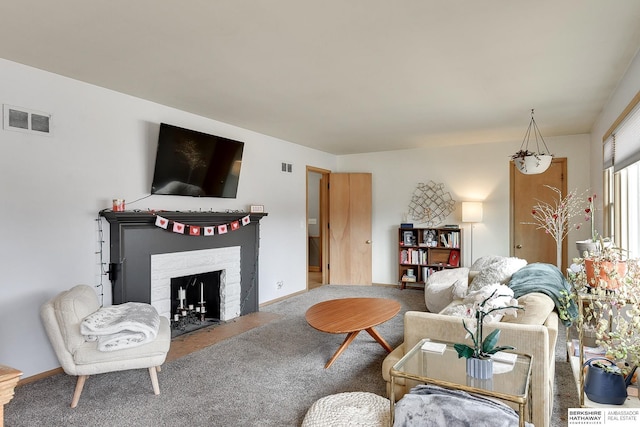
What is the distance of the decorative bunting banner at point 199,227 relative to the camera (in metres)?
3.76

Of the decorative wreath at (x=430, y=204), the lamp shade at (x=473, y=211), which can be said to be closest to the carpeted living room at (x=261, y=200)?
the lamp shade at (x=473, y=211)

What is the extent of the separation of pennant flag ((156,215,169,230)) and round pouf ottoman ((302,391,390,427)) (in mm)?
2280

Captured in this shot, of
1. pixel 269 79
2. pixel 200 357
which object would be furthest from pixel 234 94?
pixel 200 357

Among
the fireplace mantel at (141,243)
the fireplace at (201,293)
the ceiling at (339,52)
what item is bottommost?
the fireplace at (201,293)

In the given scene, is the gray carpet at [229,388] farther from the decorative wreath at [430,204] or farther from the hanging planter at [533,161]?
the decorative wreath at [430,204]

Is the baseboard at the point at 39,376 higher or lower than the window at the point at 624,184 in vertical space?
lower

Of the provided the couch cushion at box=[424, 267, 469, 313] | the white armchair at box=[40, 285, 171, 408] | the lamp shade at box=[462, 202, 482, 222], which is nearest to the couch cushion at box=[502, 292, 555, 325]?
the couch cushion at box=[424, 267, 469, 313]

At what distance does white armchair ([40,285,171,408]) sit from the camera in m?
2.51

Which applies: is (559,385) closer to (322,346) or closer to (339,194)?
(322,346)

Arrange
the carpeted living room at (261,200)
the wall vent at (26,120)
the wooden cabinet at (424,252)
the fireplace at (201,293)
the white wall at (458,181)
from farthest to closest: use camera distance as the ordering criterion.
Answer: the wooden cabinet at (424,252) → the white wall at (458,181) → the fireplace at (201,293) → the wall vent at (26,120) → the carpeted living room at (261,200)

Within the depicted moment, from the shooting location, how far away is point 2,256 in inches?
111

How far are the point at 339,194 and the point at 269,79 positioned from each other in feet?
12.9

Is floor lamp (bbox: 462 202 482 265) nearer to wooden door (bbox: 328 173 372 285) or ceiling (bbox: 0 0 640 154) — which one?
wooden door (bbox: 328 173 372 285)

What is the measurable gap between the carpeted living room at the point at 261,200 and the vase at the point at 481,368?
0.01m
